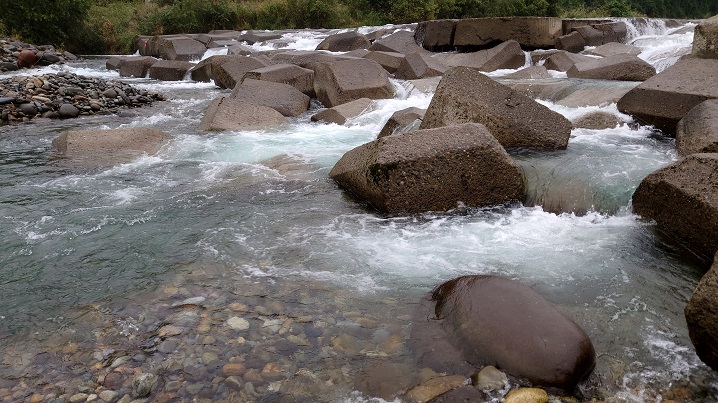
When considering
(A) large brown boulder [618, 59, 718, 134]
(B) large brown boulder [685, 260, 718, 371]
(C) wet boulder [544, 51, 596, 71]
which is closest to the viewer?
(B) large brown boulder [685, 260, 718, 371]

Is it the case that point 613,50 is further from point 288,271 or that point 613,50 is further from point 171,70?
point 288,271

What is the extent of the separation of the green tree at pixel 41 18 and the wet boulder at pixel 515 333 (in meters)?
24.7

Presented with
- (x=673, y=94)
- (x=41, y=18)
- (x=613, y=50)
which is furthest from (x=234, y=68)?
(x=41, y=18)

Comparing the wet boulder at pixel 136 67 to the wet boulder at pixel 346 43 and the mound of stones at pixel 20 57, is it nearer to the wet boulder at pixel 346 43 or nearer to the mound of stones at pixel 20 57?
the mound of stones at pixel 20 57

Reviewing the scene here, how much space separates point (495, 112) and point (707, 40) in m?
3.99

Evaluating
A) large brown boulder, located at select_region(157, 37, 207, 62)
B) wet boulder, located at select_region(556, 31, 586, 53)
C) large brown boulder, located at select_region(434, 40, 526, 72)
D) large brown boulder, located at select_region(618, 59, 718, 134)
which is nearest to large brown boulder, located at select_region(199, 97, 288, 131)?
large brown boulder, located at select_region(618, 59, 718, 134)

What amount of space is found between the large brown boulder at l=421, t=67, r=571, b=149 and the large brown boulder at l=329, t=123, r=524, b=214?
117 centimetres

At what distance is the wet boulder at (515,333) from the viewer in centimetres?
295

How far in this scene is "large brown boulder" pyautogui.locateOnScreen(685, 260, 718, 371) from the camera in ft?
9.48

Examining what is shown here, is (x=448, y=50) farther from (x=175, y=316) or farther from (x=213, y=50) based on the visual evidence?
(x=175, y=316)

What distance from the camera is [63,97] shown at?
11.1 meters

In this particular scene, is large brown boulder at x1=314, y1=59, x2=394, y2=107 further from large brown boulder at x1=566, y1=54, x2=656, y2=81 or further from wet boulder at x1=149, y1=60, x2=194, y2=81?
wet boulder at x1=149, y1=60, x2=194, y2=81

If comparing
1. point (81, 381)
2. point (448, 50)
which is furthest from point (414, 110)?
point (448, 50)

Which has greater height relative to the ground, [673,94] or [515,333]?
[673,94]
